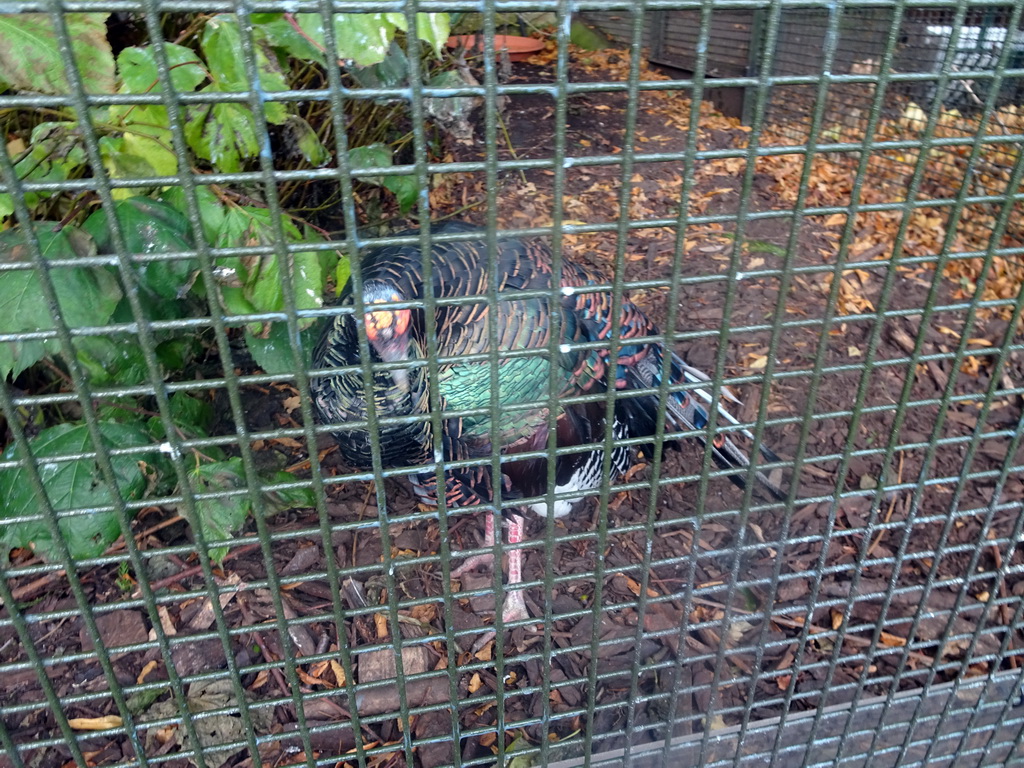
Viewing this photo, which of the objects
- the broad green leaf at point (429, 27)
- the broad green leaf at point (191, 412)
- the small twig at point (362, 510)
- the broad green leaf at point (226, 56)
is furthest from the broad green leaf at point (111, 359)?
the small twig at point (362, 510)

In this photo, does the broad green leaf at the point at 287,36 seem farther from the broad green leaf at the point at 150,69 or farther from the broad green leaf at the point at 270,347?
the broad green leaf at the point at 270,347

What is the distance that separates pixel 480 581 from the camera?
91.9 inches

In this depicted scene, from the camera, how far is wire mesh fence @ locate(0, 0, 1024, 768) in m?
0.83

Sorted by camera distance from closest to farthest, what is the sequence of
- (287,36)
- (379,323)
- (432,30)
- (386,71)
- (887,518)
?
(432,30)
(287,36)
(386,71)
(379,323)
(887,518)

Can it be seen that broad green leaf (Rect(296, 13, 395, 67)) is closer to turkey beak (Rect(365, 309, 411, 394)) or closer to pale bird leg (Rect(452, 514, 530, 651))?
turkey beak (Rect(365, 309, 411, 394))

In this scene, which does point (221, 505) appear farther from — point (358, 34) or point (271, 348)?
→ point (358, 34)

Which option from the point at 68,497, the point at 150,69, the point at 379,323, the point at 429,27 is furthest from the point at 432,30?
the point at 379,323

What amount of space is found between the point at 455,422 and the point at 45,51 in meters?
1.37

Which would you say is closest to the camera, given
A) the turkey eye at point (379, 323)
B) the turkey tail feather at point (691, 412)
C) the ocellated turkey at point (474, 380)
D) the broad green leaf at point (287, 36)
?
the broad green leaf at point (287, 36)

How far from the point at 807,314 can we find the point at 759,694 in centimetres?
202

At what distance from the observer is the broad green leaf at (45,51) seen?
848 millimetres

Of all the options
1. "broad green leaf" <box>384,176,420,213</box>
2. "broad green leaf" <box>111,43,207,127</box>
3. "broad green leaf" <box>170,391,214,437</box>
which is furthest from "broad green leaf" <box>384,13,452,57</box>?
"broad green leaf" <box>170,391,214,437</box>

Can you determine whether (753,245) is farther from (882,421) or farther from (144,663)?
(144,663)

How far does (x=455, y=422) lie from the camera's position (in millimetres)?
2074
